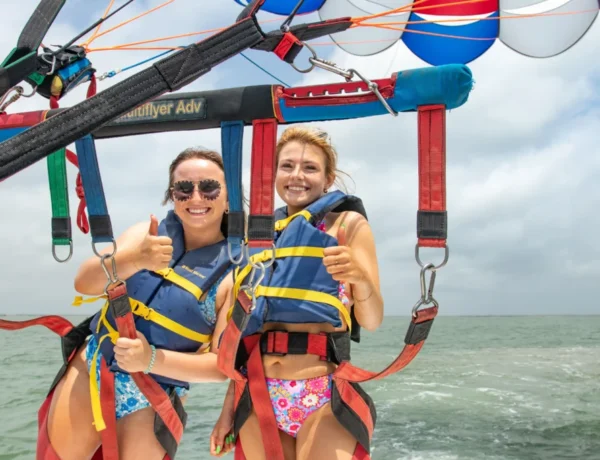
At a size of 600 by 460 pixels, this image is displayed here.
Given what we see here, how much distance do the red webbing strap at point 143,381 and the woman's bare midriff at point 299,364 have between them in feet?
1.50

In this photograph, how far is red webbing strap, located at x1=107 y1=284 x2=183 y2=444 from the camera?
7.16ft

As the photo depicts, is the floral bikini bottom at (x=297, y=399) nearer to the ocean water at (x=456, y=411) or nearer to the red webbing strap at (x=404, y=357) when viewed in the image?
the red webbing strap at (x=404, y=357)

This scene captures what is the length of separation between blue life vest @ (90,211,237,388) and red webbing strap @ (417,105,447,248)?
2.81 ft

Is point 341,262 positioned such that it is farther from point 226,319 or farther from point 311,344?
point 226,319

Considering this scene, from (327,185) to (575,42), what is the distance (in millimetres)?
2445

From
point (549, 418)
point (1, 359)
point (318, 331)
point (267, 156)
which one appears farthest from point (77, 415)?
point (1, 359)

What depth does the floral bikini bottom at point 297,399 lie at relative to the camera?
2.35 metres

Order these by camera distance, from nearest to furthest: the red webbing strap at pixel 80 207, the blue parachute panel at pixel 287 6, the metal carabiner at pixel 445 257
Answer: the metal carabiner at pixel 445 257
the red webbing strap at pixel 80 207
the blue parachute panel at pixel 287 6

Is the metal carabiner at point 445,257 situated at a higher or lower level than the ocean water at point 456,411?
higher

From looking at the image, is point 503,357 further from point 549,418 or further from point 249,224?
point 249,224

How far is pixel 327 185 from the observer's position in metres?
2.75

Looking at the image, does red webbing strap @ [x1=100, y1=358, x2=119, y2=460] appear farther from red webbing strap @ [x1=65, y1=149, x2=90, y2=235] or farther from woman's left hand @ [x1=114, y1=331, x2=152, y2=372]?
red webbing strap @ [x1=65, y1=149, x2=90, y2=235]

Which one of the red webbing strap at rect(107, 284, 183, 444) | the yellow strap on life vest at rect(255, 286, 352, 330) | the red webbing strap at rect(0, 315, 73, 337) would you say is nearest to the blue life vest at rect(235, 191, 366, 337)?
the yellow strap on life vest at rect(255, 286, 352, 330)

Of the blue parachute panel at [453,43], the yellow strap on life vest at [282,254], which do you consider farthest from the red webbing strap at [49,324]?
the blue parachute panel at [453,43]
